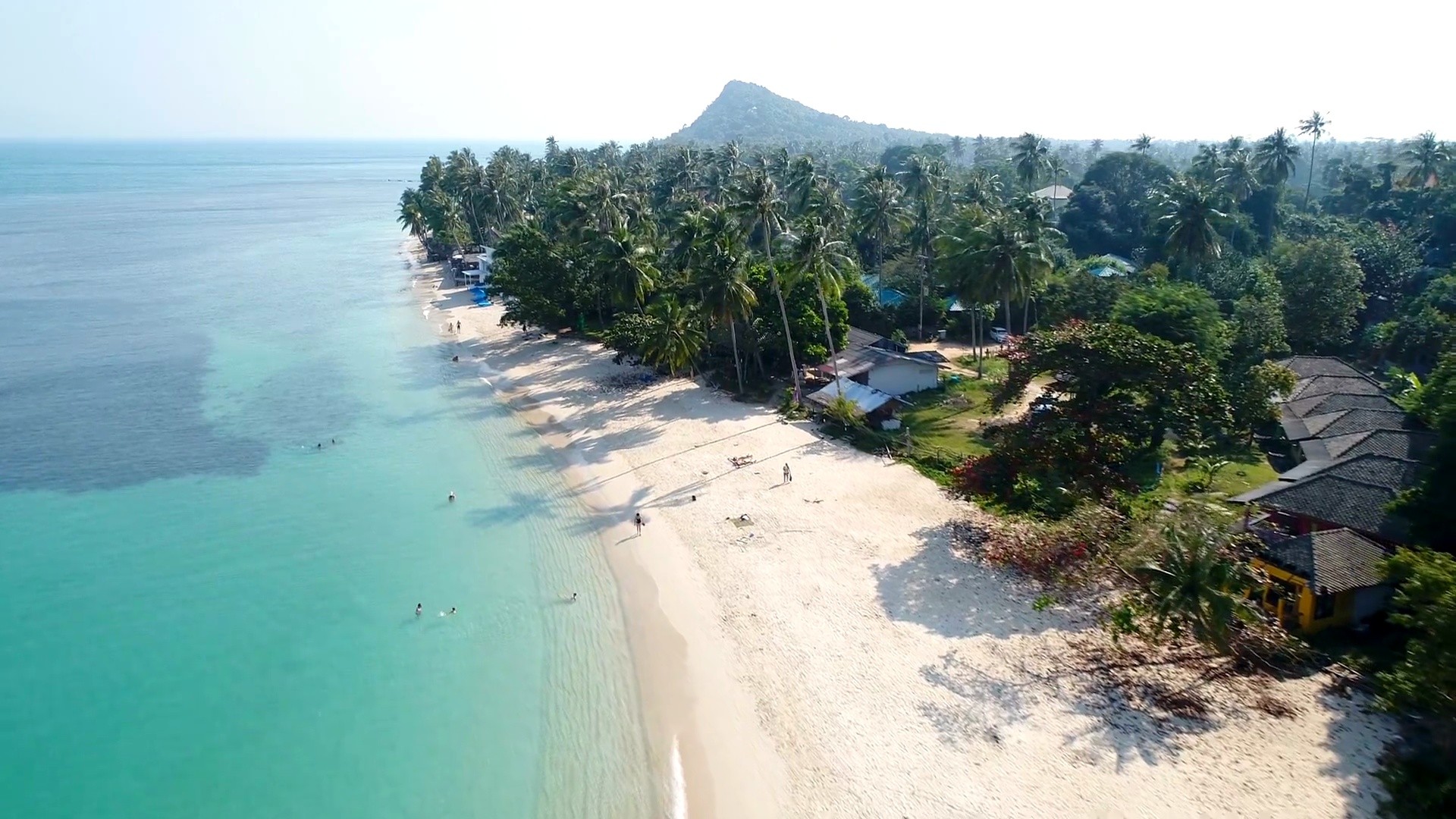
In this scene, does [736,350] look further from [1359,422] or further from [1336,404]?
[1359,422]

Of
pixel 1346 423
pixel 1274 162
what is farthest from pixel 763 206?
pixel 1274 162

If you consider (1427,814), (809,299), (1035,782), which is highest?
(809,299)

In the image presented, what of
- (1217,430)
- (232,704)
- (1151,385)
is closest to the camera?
(232,704)

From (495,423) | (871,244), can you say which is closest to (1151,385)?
(495,423)

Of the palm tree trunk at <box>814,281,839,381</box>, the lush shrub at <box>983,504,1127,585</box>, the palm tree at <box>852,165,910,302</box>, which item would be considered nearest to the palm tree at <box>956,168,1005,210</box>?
the palm tree at <box>852,165,910,302</box>

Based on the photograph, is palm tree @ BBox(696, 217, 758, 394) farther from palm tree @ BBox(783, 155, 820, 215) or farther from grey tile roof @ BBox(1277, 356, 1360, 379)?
palm tree @ BBox(783, 155, 820, 215)

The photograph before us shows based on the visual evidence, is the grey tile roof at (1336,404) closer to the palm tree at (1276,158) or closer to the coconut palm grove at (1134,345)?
the coconut palm grove at (1134,345)

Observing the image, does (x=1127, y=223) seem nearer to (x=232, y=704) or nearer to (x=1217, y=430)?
(x=1217, y=430)

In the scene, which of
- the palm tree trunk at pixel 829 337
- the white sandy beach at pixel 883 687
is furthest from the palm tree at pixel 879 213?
the white sandy beach at pixel 883 687
